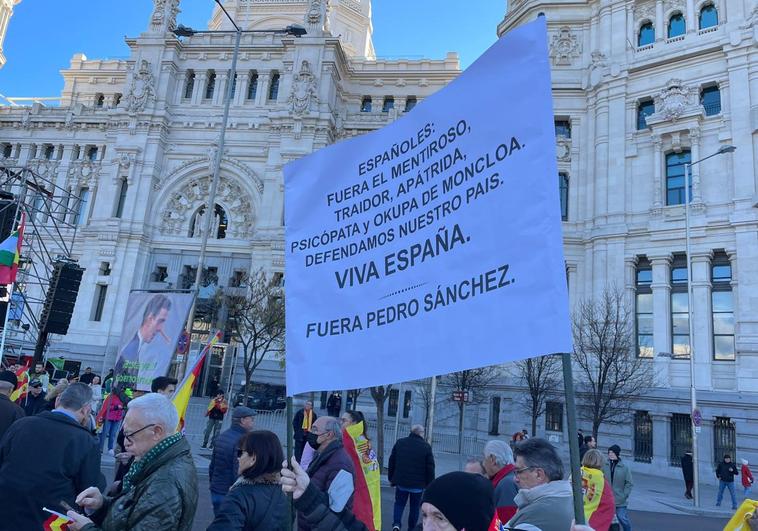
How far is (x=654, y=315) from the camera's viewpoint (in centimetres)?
2691

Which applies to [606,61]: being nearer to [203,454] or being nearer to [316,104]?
[316,104]

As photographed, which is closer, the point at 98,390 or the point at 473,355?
the point at 473,355

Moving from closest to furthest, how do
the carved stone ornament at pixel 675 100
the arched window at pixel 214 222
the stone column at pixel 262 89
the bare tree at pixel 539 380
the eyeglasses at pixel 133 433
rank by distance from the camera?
the eyeglasses at pixel 133 433, the bare tree at pixel 539 380, the carved stone ornament at pixel 675 100, the arched window at pixel 214 222, the stone column at pixel 262 89

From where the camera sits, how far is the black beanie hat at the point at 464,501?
2275 millimetres

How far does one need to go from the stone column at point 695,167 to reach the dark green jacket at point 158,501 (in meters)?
29.2

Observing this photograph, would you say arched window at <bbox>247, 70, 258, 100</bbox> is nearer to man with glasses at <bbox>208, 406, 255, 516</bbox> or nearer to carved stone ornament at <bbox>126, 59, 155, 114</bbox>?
carved stone ornament at <bbox>126, 59, 155, 114</bbox>

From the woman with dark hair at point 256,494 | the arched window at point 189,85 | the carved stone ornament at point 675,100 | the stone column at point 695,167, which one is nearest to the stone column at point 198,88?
the arched window at point 189,85

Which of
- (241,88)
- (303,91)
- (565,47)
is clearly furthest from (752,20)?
(241,88)

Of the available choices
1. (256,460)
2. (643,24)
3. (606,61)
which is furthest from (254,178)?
(256,460)

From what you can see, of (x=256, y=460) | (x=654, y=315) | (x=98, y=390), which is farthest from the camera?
(x=654, y=315)

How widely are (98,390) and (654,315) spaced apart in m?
24.2

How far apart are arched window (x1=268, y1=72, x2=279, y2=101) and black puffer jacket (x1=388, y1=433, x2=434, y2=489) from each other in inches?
1425

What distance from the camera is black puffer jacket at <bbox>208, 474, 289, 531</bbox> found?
3.26m

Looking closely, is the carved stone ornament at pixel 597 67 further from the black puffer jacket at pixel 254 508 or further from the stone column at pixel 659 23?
the black puffer jacket at pixel 254 508
